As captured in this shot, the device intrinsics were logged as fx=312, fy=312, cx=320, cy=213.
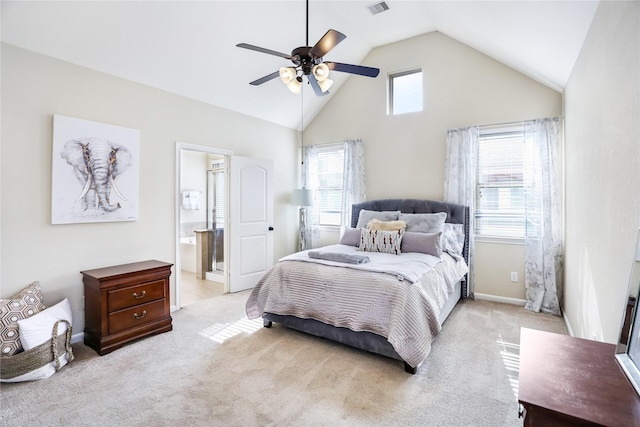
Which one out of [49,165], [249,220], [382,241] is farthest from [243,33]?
[382,241]

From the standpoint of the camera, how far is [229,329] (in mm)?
3303

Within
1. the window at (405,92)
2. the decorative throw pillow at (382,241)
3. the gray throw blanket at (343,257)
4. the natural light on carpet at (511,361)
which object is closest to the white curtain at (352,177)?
the window at (405,92)

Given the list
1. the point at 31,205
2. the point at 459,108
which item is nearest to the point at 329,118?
the point at 459,108

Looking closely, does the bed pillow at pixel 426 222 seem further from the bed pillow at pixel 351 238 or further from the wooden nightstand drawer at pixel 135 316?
the wooden nightstand drawer at pixel 135 316

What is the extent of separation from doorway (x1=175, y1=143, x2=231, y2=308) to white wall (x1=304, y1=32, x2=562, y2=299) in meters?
2.32

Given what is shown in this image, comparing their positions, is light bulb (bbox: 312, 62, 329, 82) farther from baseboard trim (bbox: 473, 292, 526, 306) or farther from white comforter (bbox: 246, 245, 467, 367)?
baseboard trim (bbox: 473, 292, 526, 306)

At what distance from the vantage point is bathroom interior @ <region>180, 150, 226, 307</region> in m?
5.47

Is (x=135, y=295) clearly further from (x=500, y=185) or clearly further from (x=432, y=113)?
(x=500, y=185)

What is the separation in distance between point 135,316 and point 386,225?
3.00 m

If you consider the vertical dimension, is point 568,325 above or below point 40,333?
below

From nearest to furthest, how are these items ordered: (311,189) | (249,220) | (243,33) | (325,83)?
1. (325,83)
2. (243,33)
3. (249,220)
4. (311,189)

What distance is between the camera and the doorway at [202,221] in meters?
5.42

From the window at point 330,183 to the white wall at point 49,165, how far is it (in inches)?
81.4

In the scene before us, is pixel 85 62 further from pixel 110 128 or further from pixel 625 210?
pixel 625 210
